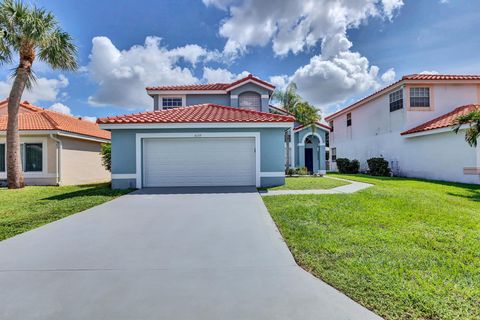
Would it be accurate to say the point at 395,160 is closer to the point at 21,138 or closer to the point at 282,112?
the point at 282,112

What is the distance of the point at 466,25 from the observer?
1277 cm

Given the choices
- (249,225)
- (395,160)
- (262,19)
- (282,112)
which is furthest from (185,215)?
(395,160)

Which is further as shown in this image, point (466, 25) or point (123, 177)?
point (466, 25)

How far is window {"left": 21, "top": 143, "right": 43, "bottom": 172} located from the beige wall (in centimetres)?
132

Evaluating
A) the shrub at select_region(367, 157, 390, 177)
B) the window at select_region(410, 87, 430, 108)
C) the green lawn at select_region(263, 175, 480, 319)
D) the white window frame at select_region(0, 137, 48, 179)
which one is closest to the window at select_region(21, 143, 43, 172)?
the white window frame at select_region(0, 137, 48, 179)

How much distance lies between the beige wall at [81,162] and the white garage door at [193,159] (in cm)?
720

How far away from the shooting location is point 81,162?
53.5 ft

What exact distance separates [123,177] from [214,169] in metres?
4.24

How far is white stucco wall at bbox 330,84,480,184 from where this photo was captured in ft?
45.7

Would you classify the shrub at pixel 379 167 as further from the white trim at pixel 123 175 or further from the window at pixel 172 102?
the white trim at pixel 123 175

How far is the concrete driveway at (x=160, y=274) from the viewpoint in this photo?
106 inches

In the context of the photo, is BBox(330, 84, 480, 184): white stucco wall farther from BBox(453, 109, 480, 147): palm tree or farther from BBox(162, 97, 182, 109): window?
BBox(162, 97, 182, 109): window

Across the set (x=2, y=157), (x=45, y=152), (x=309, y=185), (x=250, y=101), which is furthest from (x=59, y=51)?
(x=309, y=185)

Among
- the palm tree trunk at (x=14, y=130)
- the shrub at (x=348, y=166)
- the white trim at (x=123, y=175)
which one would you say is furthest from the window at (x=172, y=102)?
the shrub at (x=348, y=166)
